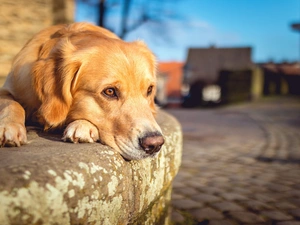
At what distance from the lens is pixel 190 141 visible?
8.08m

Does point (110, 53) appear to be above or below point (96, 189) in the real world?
above

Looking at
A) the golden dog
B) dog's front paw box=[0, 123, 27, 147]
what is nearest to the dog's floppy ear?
the golden dog

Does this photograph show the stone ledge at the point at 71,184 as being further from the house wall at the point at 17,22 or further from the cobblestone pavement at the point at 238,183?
the house wall at the point at 17,22

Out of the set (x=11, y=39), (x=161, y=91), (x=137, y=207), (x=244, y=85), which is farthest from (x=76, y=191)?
(x=161, y=91)

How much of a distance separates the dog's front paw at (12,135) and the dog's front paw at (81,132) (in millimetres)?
272

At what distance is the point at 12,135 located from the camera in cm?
180

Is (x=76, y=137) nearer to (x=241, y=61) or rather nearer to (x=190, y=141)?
(x=190, y=141)

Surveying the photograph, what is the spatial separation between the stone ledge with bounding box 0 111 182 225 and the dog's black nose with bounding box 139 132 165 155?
0.10 meters

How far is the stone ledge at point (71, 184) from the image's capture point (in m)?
1.27

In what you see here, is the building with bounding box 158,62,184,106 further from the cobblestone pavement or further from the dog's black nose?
the dog's black nose

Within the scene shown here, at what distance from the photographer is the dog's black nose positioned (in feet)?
6.73

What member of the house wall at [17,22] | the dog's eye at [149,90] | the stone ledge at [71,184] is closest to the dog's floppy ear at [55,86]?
the stone ledge at [71,184]

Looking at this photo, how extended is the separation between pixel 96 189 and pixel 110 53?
1248 millimetres

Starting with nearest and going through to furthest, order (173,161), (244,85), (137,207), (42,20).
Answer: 1. (137,207)
2. (173,161)
3. (42,20)
4. (244,85)
